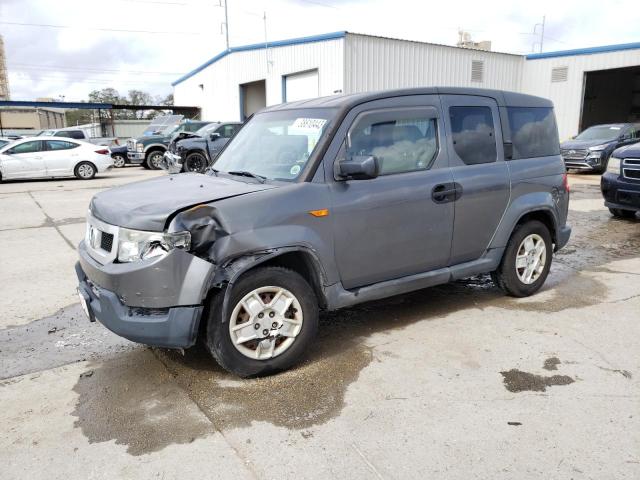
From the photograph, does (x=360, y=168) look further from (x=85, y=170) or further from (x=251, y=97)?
(x=251, y=97)

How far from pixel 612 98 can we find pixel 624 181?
2941cm

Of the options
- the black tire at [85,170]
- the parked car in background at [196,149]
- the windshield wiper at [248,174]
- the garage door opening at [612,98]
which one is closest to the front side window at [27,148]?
the black tire at [85,170]

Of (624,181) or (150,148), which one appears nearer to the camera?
(624,181)

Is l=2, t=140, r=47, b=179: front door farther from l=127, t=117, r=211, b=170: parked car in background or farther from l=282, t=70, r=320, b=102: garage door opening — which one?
l=282, t=70, r=320, b=102: garage door opening

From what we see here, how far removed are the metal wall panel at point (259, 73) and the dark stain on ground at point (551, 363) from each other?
64.3 feet

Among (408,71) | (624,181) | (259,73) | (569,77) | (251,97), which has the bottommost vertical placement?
(624,181)

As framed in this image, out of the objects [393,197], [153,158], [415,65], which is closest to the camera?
[393,197]

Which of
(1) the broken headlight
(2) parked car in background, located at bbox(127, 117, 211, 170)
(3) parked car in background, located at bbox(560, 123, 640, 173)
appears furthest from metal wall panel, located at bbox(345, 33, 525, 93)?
(1) the broken headlight

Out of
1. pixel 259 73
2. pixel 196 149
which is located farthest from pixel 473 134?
pixel 259 73

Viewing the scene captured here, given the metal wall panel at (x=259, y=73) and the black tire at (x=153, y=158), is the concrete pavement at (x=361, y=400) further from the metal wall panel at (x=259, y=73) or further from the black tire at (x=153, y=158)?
the metal wall panel at (x=259, y=73)

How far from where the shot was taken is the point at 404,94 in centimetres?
423

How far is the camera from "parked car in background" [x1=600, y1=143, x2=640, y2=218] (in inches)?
337

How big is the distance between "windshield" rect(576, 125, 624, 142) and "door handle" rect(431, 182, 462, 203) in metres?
15.6

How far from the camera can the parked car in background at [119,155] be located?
74.9 feet
